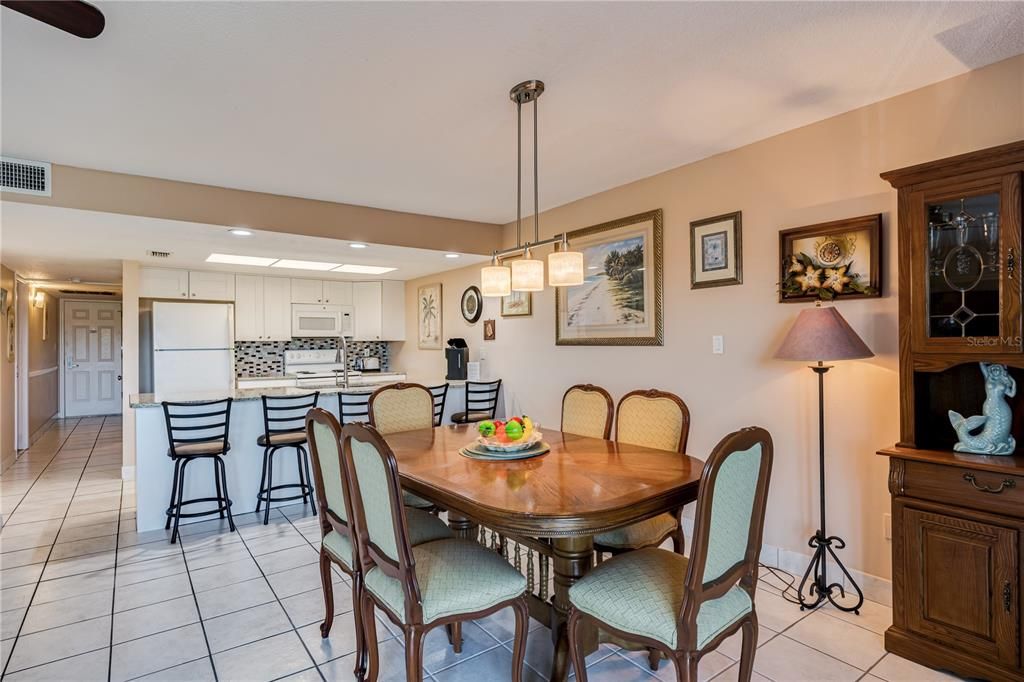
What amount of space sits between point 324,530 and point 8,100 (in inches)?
90.7

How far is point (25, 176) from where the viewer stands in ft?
9.81

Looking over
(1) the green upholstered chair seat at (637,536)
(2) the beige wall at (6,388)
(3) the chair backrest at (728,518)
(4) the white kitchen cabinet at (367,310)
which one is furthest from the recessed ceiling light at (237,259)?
(3) the chair backrest at (728,518)

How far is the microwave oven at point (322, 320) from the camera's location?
655 cm

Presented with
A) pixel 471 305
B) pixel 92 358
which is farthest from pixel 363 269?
pixel 92 358

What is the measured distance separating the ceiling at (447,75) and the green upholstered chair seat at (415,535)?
1.86 metres

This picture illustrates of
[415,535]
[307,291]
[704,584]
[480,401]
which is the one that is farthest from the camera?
[307,291]

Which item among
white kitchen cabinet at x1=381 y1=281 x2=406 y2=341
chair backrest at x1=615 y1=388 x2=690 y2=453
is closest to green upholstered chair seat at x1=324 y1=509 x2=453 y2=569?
chair backrest at x1=615 y1=388 x2=690 y2=453

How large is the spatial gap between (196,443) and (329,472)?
2.15 m

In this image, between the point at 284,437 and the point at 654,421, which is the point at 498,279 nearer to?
the point at 654,421

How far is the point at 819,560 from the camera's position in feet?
8.64

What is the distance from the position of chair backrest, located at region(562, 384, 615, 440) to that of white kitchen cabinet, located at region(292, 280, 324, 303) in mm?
4487

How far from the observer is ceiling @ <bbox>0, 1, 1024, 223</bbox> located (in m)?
1.80

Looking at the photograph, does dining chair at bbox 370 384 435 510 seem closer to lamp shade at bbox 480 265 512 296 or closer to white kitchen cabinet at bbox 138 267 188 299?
lamp shade at bbox 480 265 512 296

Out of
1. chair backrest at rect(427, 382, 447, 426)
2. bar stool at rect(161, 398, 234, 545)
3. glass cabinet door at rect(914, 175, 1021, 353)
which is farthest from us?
chair backrest at rect(427, 382, 447, 426)
